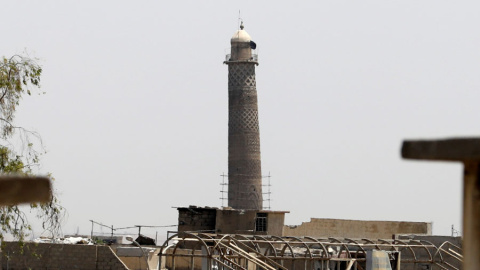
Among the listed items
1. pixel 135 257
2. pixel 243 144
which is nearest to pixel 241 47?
pixel 243 144

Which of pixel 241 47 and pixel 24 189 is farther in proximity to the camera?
pixel 241 47

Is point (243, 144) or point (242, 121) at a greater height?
point (242, 121)

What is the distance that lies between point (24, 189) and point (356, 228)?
3501 cm

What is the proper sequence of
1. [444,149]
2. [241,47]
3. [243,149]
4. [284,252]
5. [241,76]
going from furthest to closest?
1. [241,47]
2. [241,76]
3. [243,149]
4. [284,252]
5. [444,149]

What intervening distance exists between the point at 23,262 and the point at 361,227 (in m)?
15.8

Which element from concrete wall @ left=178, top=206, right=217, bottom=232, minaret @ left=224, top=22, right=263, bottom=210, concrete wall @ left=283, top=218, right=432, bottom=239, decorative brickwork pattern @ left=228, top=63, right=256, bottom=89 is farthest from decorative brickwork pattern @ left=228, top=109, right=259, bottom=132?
concrete wall @ left=178, top=206, right=217, bottom=232

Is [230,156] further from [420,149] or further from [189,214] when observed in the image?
[420,149]

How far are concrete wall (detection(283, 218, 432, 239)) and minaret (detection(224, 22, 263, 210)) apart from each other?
9.64m

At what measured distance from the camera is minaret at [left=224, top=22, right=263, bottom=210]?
49.1 m

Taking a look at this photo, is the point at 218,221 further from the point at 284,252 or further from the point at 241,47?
the point at 241,47

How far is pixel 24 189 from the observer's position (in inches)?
142

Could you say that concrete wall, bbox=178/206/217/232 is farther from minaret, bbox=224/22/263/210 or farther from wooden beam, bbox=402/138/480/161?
wooden beam, bbox=402/138/480/161

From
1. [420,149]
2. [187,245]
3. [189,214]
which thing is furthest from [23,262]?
[420,149]

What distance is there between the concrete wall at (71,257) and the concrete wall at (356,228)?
1444cm
